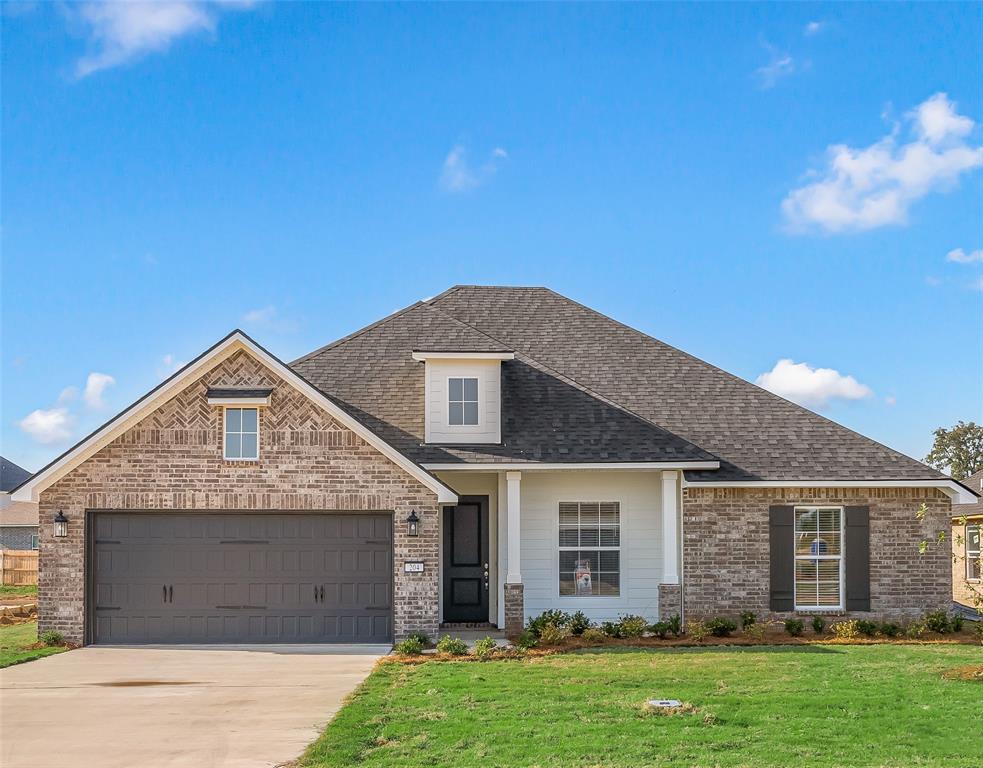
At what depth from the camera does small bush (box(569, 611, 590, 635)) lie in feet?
52.1

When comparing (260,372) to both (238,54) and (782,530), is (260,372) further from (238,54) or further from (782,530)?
(782,530)

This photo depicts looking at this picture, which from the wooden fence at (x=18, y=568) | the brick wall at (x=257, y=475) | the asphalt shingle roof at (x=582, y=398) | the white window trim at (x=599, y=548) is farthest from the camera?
the wooden fence at (x=18, y=568)

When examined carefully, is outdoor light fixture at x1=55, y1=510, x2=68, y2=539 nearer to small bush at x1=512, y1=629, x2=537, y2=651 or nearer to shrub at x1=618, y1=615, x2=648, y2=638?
small bush at x1=512, y1=629, x2=537, y2=651

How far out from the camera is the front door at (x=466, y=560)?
57.5 feet

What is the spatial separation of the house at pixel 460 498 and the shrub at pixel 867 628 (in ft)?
1.59

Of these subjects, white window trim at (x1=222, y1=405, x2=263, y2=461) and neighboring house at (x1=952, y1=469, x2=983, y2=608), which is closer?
white window trim at (x1=222, y1=405, x2=263, y2=461)

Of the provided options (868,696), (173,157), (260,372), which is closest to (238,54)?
(173,157)

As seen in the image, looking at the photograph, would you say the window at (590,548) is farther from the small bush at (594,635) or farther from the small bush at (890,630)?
the small bush at (890,630)

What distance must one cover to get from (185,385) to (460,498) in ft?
17.2

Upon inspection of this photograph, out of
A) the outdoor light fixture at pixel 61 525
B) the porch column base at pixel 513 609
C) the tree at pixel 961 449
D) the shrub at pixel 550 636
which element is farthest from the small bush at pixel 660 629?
the tree at pixel 961 449

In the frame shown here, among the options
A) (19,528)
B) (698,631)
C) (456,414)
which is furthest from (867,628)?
(19,528)

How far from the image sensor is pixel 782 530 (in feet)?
54.9

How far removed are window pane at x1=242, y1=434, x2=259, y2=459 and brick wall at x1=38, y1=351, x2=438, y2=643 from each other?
0.39ft

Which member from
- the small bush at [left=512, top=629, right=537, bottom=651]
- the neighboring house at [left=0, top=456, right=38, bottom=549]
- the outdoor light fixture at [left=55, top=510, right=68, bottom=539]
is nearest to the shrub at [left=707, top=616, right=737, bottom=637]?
the small bush at [left=512, top=629, right=537, bottom=651]
